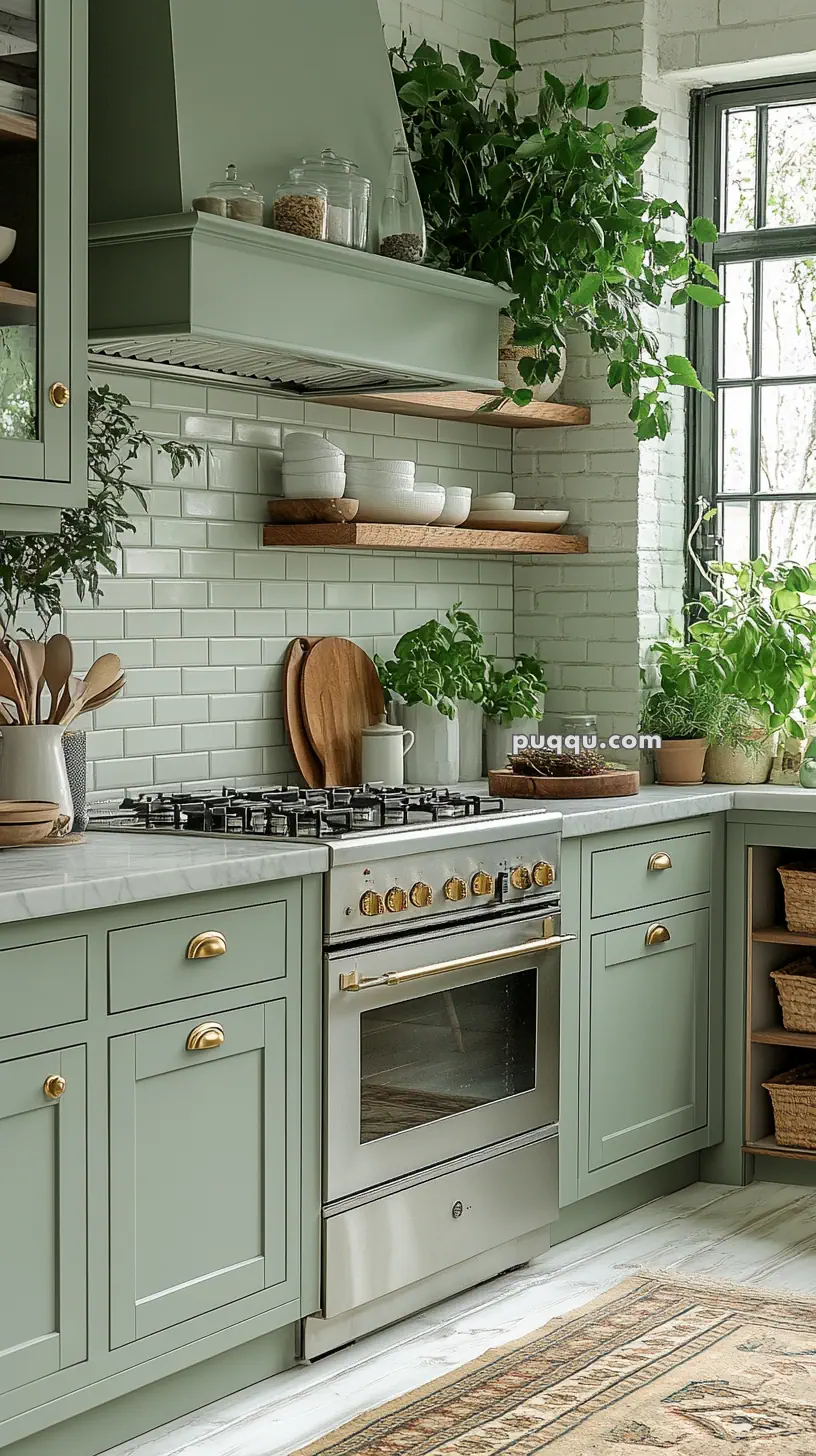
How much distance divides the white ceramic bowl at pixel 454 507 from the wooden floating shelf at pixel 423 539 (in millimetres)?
23

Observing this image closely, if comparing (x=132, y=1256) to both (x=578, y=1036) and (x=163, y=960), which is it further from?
(x=578, y=1036)

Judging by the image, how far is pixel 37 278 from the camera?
315cm

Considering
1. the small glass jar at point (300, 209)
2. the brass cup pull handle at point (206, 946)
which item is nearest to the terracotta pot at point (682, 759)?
the small glass jar at point (300, 209)

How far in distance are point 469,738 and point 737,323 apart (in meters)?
1.54

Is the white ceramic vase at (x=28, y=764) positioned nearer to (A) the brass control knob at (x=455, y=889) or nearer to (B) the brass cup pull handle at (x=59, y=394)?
(B) the brass cup pull handle at (x=59, y=394)

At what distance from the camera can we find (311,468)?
4.23 m

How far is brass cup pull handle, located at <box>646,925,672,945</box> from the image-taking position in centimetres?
437

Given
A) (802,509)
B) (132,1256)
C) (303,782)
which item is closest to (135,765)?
(303,782)

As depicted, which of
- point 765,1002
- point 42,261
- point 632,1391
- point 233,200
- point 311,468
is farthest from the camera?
point 765,1002

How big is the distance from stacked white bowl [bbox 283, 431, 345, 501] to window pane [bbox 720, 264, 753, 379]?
5.29 ft

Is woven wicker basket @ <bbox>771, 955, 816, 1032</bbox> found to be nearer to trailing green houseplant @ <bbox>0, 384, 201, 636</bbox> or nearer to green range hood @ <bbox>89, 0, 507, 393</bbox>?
green range hood @ <bbox>89, 0, 507, 393</bbox>

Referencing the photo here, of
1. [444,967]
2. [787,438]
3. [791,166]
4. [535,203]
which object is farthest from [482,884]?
[791,166]

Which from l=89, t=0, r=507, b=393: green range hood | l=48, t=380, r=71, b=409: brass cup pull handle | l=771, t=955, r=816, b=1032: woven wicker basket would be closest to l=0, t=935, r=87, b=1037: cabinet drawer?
l=48, t=380, r=71, b=409: brass cup pull handle

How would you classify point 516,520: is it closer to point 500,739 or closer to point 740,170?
point 500,739
